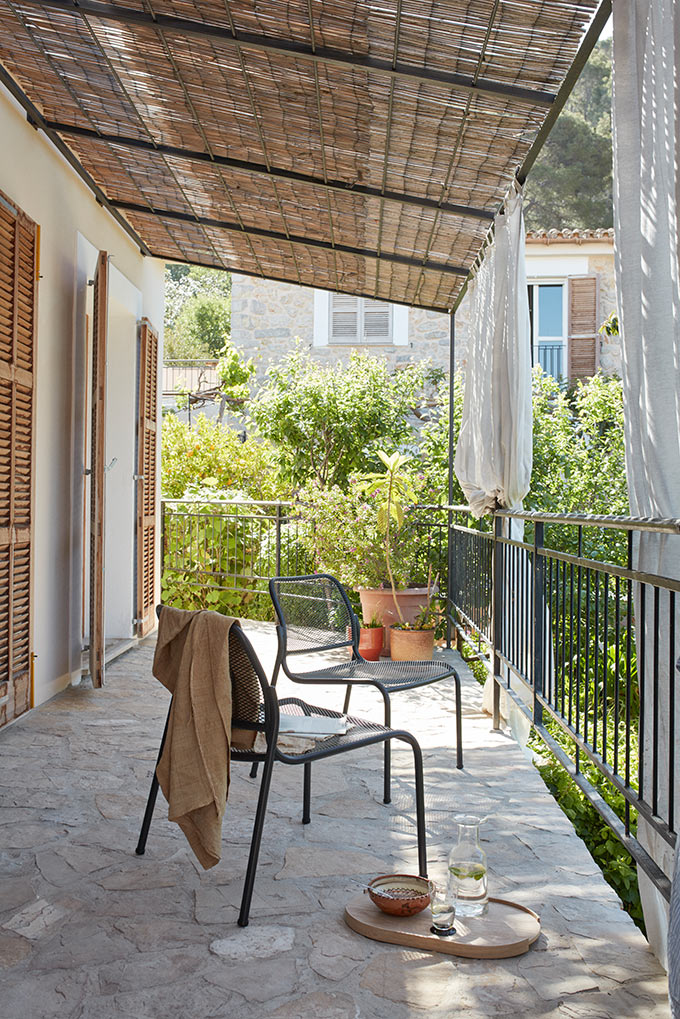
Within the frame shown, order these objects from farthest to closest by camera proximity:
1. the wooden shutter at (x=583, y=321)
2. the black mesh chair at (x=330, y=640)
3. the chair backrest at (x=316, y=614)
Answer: the wooden shutter at (x=583, y=321) → the chair backrest at (x=316, y=614) → the black mesh chair at (x=330, y=640)

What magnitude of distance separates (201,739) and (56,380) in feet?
10.5

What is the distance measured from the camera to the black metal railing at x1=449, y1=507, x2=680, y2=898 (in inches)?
88.4

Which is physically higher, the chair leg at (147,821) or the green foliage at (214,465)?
the green foliage at (214,465)

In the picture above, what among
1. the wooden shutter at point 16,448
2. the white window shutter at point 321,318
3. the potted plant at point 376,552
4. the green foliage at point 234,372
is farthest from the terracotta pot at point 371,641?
the white window shutter at point 321,318

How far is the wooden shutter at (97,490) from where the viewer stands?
17.2ft

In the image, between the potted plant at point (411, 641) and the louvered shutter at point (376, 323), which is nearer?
the potted plant at point (411, 641)

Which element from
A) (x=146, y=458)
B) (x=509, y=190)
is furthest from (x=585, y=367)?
(x=509, y=190)

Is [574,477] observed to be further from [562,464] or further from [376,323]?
[376,323]

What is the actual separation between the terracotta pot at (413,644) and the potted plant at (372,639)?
240mm

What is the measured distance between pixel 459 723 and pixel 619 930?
1.48 m

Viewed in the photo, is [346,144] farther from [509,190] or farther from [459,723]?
[459,723]

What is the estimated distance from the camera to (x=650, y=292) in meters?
2.40

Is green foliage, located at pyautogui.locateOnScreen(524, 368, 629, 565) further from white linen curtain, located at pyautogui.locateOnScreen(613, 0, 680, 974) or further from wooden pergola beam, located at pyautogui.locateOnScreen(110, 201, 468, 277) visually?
white linen curtain, located at pyautogui.locateOnScreen(613, 0, 680, 974)

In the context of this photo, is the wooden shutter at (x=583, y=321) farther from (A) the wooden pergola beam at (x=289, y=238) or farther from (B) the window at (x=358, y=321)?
(A) the wooden pergola beam at (x=289, y=238)
